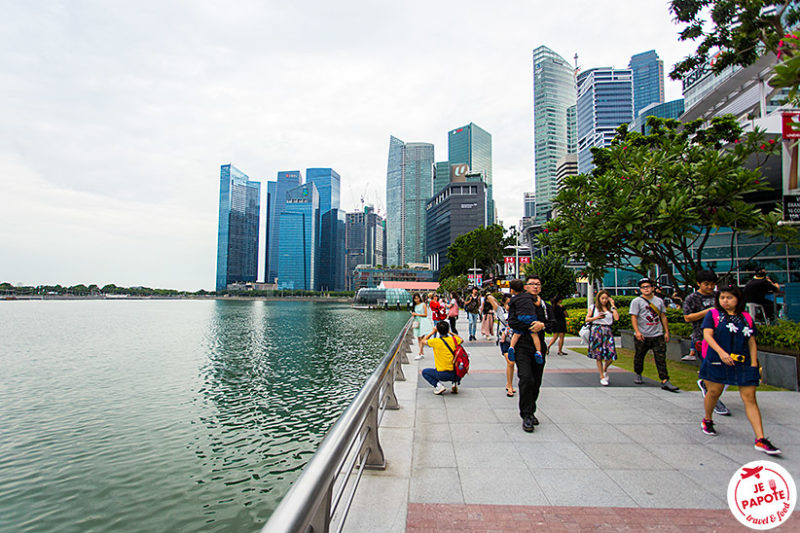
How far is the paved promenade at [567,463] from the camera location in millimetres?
2988

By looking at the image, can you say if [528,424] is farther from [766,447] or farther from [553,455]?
[766,447]

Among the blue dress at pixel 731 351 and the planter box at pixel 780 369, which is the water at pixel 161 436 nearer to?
the blue dress at pixel 731 351

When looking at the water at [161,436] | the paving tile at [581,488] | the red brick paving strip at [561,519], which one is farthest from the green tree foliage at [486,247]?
the red brick paving strip at [561,519]

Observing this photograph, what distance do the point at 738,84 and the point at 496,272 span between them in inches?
1540

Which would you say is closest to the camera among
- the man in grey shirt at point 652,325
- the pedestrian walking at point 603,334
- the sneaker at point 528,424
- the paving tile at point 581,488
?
the paving tile at point 581,488

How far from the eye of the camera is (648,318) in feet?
23.3

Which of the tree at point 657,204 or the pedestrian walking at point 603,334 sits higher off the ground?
the tree at point 657,204

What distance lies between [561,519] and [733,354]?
2825 mm

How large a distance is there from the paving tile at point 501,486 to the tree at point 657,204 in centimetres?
655

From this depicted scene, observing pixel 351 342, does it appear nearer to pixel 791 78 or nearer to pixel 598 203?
pixel 598 203

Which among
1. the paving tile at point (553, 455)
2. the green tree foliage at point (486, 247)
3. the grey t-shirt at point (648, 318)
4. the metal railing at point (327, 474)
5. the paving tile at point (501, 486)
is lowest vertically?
the paving tile at point (553, 455)

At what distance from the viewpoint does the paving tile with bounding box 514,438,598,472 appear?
3957 millimetres

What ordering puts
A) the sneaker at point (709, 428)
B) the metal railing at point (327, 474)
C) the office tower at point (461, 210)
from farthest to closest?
the office tower at point (461, 210), the sneaker at point (709, 428), the metal railing at point (327, 474)

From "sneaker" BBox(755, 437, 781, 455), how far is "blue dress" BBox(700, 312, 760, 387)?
565mm
